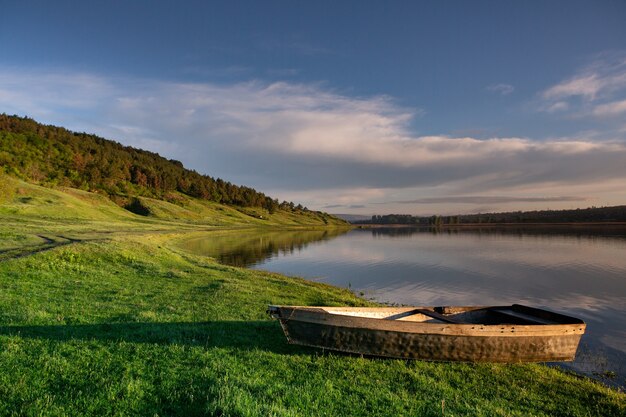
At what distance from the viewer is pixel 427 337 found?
12.5 m

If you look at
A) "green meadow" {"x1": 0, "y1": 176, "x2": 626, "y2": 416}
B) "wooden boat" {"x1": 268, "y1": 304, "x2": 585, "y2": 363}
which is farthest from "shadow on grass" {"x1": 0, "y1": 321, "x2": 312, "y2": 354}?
"wooden boat" {"x1": 268, "y1": 304, "x2": 585, "y2": 363}

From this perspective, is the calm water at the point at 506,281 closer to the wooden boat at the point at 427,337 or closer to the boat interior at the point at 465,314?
the boat interior at the point at 465,314

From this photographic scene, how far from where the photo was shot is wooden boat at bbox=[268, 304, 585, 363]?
40.2ft

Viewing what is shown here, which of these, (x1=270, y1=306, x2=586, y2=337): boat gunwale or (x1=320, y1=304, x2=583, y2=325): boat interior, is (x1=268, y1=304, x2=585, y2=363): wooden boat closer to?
(x1=270, y1=306, x2=586, y2=337): boat gunwale

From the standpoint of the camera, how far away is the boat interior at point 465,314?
14844 millimetres

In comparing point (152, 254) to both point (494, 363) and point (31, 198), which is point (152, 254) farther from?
point (31, 198)

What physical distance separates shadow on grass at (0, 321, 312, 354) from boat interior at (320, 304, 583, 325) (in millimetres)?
2663

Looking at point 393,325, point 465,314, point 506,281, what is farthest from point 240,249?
point 393,325

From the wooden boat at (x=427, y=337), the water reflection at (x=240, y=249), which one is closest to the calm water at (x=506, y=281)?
the water reflection at (x=240, y=249)

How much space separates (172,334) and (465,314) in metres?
12.7

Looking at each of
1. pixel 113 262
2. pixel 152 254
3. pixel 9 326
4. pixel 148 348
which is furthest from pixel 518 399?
pixel 152 254

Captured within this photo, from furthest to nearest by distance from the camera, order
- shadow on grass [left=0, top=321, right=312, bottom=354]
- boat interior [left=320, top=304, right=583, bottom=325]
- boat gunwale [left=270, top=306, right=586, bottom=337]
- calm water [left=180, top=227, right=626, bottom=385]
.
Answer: calm water [left=180, top=227, right=626, bottom=385] → boat interior [left=320, top=304, right=583, bottom=325] → boat gunwale [left=270, top=306, right=586, bottom=337] → shadow on grass [left=0, top=321, right=312, bottom=354]

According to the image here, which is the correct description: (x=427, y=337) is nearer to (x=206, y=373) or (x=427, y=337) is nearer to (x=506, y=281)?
Answer: (x=206, y=373)

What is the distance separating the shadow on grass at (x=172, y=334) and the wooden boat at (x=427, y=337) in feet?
3.95
